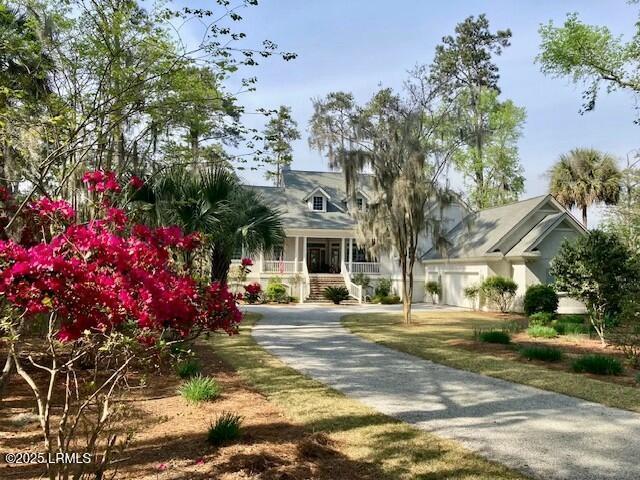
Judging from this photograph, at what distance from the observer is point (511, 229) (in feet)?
76.7

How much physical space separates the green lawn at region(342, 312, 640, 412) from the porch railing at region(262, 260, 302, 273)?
1002 cm

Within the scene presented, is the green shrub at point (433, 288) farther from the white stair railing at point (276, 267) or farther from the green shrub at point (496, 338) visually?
the green shrub at point (496, 338)

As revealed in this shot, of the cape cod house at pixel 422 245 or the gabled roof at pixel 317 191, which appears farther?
the gabled roof at pixel 317 191

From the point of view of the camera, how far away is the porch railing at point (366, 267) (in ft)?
99.7

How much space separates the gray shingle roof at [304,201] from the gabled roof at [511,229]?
296 inches

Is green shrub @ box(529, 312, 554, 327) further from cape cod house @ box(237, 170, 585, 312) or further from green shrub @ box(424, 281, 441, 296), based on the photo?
green shrub @ box(424, 281, 441, 296)

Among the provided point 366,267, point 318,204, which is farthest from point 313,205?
point 366,267

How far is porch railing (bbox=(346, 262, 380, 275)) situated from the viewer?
30.4 metres

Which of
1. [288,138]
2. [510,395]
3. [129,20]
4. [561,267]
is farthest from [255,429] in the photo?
[288,138]

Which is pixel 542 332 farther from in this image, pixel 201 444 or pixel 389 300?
pixel 389 300

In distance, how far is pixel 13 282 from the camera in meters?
2.97

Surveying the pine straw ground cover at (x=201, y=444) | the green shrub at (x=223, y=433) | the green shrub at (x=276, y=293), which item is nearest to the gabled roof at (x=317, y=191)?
the green shrub at (x=276, y=293)

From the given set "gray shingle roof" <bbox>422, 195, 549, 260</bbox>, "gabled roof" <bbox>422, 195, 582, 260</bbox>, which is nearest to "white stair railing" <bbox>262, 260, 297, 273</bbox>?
"gray shingle roof" <bbox>422, 195, 549, 260</bbox>

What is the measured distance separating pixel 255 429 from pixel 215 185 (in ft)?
25.5
